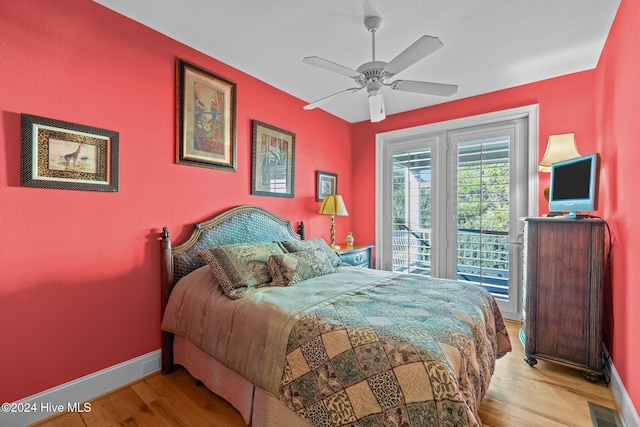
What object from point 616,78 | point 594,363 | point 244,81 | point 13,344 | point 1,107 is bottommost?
point 594,363

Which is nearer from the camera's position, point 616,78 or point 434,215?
point 616,78

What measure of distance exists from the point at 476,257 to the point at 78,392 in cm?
389

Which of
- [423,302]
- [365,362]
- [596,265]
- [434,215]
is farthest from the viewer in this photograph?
[434,215]

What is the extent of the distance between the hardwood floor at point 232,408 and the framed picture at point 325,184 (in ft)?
8.17

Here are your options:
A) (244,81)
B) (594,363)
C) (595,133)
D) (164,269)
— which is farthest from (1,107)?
(595,133)

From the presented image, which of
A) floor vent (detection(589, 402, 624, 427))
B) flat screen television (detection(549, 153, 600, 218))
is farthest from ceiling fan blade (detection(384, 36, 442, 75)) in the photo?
floor vent (detection(589, 402, 624, 427))

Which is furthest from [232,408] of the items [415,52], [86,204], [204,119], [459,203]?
[459,203]

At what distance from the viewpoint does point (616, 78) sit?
211cm

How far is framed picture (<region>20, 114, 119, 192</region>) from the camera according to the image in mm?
1727

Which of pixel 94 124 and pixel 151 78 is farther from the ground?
pixel 151 78

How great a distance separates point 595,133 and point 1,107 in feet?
15.1

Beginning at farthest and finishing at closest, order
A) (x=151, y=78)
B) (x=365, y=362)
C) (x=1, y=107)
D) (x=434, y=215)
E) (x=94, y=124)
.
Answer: (x=434, y=215) → (x=151, y=78) → (x=94, y=124) → (x=1, y=107) → (x=365, y=362)

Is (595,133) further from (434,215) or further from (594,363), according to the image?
(594,363)

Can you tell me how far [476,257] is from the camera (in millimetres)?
3568
